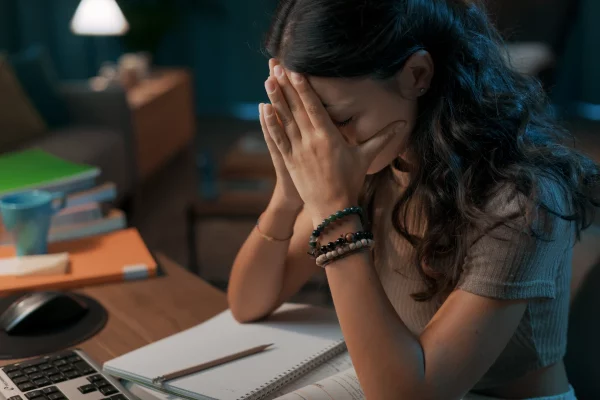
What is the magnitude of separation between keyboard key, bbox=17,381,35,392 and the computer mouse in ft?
0.57

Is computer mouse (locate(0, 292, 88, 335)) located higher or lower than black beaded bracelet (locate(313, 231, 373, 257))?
lower

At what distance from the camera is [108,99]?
377 centimetres

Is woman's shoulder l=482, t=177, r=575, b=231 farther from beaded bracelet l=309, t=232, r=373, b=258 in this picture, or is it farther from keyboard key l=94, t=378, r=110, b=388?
keyboard key l=94, t=378, r=110, b=388

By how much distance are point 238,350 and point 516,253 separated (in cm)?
38

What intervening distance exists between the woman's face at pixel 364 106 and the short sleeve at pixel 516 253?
0.53 ft

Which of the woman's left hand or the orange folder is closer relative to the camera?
the woman's left hand

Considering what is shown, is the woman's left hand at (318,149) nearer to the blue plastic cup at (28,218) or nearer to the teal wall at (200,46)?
the blue plastic cup at (28,218)

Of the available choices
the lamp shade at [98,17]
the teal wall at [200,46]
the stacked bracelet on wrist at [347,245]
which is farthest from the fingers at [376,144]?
the teal wall at [200,46]

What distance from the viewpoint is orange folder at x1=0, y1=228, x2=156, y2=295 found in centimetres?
A: 117

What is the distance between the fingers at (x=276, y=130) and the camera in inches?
37.6

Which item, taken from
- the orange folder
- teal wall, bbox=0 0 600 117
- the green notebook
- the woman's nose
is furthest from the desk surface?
teal wall, bbox=0 0 600 117

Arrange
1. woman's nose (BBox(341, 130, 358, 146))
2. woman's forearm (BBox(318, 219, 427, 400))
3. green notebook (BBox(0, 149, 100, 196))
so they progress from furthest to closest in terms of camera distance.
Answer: green notebook (BBox(0, 149, 100, 196))
woman's nose (BBox(341, 130, 358, 146))
woman's forearm (BBox(318, 219, 427, 400))

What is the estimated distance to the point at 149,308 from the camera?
1.12 meters

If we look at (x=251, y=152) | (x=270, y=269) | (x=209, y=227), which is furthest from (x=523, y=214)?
(x=209, y=227)
